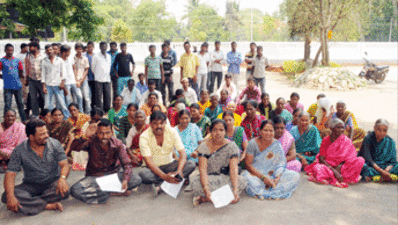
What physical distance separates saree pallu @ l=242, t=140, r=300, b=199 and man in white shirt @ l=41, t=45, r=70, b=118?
183 inches

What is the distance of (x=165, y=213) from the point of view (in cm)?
366

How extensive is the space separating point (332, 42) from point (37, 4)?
23000mm

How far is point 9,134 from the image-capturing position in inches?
191

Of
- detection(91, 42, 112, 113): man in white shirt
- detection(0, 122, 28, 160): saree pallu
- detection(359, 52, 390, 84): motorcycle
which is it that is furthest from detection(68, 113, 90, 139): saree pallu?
detection(359, 52, 390, 84): motorcycle

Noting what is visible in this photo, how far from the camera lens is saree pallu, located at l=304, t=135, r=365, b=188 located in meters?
4.32

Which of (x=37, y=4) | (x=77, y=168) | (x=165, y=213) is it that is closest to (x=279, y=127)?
(x=165, y=213)

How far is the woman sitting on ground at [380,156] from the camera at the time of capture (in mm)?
4328

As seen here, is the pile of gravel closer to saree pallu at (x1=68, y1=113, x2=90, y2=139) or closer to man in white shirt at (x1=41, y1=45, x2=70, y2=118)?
man in white shirt at (x1=41, y1=45, x2=70, y2=118)

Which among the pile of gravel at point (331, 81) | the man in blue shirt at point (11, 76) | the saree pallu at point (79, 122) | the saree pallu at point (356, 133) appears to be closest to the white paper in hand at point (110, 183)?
the saree pallu at point (79, 122)

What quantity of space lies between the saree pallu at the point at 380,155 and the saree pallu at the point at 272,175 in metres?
1.14

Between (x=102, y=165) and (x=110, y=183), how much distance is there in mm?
269

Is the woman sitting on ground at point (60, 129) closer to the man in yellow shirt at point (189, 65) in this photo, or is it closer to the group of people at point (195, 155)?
the group of people at point (195, 155)

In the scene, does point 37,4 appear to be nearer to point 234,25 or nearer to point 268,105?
point 268,105

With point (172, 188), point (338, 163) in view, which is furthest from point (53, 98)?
point (338, 163)
